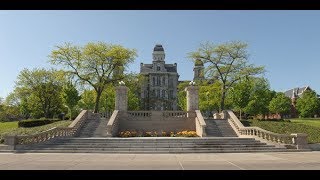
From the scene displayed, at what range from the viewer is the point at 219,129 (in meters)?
30.6

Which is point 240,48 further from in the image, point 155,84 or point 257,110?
point 155,84

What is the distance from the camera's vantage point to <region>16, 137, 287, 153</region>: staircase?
803 inches

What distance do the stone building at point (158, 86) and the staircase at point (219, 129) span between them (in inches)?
2712

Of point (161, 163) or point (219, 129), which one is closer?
point (161, 163)

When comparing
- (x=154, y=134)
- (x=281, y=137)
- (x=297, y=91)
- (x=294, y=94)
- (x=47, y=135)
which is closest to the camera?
→ (x=281, y=137)

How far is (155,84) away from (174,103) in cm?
916

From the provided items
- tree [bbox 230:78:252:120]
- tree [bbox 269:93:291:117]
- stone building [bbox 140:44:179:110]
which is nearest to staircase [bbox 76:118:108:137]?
tree [bbox 230:78:252:120]

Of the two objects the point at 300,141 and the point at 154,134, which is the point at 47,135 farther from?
the point at 300,141

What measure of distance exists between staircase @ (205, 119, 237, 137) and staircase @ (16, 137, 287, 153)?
6.16m

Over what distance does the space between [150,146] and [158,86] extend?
82260 millimetres

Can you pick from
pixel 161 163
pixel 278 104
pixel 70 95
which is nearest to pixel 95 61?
pixel 70 95

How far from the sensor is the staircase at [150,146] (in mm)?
20391
